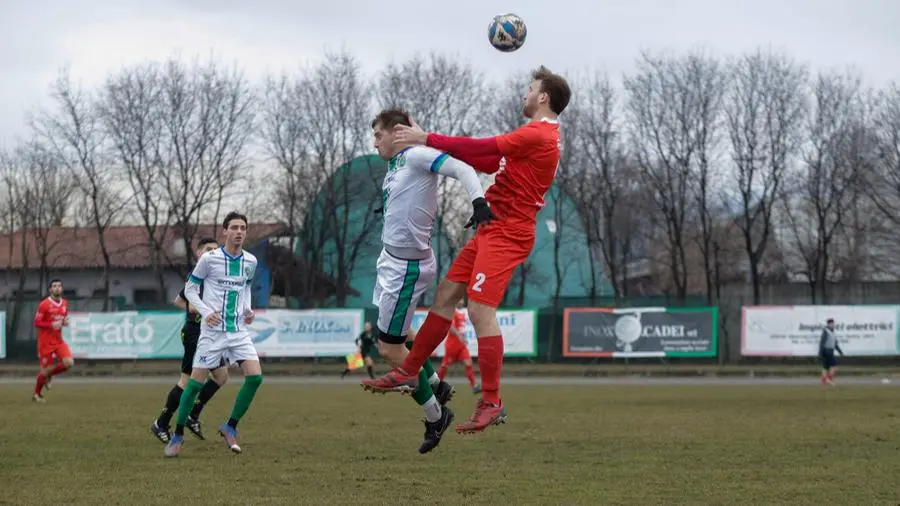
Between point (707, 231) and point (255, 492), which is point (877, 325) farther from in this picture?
point (255, 492)

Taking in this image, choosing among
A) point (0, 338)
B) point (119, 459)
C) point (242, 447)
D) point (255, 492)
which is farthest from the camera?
point (0, 338)

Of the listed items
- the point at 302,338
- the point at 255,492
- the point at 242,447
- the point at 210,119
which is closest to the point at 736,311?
the point at 302,338

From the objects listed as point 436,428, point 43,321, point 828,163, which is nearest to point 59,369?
point 43,321

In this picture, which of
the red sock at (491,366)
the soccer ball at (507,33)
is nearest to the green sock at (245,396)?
the red sock at (491,366)

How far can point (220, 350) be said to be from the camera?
14.2 meters

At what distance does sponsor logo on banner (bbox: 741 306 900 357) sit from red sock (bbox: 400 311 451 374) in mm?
31604

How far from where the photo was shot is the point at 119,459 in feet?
42.0

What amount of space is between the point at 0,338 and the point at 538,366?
2038cm

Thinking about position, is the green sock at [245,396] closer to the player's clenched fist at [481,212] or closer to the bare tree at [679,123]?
the player's clenched fist at [481,212]

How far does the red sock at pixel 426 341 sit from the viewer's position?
8867 millimetres

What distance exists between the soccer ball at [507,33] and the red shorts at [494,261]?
1.40 m

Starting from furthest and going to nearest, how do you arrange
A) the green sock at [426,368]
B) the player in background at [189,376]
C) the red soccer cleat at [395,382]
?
1. the player in background at [189,376]
2. the green sock at [426,368]
3. the red soccer cleat at [395,382]

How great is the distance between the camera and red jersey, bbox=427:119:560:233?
812 cm

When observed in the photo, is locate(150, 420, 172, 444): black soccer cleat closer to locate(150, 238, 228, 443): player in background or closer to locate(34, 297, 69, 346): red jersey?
locate(150, 238, 228, 443): player in background
